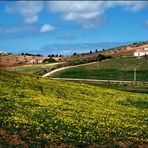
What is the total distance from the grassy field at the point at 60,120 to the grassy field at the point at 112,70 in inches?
3812

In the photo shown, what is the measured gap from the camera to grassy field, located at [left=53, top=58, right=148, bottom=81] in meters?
156

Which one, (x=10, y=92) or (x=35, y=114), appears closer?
(x=35, y=114)

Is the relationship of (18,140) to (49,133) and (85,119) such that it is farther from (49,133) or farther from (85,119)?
(85,119)

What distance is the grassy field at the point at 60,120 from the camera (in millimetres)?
33175

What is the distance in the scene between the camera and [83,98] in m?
56.7

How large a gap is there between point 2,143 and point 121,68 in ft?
466

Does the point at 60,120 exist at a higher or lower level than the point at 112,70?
higher

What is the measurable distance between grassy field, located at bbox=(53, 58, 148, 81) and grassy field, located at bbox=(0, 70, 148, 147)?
9682 centimetres

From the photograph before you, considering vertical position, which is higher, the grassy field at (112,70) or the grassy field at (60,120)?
the grassy field at (60,120)

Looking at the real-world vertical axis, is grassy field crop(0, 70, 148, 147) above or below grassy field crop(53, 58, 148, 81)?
above

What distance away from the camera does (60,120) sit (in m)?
38.4

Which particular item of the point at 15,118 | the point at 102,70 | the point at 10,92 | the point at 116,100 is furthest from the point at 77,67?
the point at 15,118

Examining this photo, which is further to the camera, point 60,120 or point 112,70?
point 112,70

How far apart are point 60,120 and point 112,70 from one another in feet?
434
